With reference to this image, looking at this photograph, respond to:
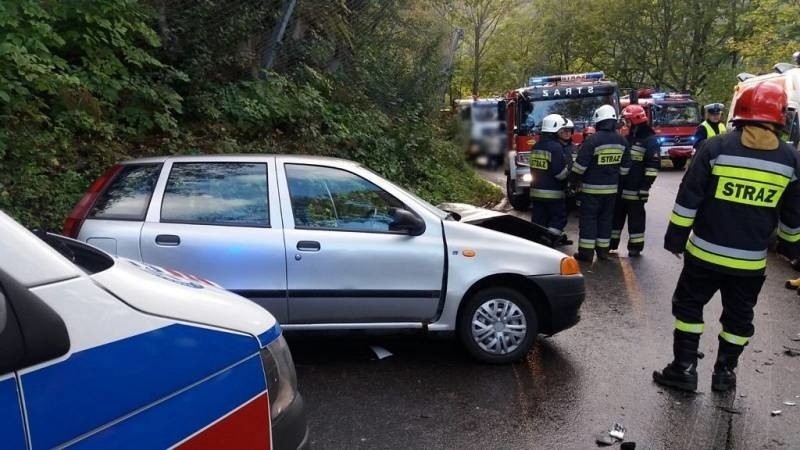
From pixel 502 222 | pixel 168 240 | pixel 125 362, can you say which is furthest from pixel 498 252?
pixel 125 362

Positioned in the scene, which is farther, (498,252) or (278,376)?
(498,252)

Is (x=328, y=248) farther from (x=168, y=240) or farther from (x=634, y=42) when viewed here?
(x=634, y=42)

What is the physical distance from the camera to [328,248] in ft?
13.9

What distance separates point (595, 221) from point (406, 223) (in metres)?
4.21

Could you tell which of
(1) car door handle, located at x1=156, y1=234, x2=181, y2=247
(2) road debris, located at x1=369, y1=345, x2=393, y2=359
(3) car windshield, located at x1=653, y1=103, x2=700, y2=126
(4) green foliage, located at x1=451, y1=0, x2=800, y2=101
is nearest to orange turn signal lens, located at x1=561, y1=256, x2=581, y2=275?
(2) road debris, located at x1=369, y1=345, x2=393, y2=359

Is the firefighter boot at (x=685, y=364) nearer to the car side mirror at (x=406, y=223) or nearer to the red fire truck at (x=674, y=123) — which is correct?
the car side mirror at (x=406, y=223)

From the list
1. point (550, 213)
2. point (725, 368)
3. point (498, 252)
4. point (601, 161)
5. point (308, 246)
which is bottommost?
point (725, 368)

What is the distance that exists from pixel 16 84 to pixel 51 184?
1.18 metres

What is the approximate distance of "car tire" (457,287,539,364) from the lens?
4.50 metres

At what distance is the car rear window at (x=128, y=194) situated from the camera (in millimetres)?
4285

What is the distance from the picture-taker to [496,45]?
117 feet

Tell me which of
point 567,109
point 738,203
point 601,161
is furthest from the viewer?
point 567,109

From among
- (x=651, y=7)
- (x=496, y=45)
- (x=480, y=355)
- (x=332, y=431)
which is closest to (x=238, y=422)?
(x=332, y=431)

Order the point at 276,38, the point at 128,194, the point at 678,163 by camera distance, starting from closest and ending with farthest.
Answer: the point at 128,194
the point at 276,38
the point at 678,163
